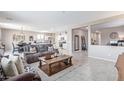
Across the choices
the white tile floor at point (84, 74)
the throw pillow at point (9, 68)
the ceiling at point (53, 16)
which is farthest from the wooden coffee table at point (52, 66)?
the ceiling at point (53, 16)

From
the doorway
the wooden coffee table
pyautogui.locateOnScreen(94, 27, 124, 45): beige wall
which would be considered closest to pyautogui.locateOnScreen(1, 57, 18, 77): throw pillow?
the wooden coffee table

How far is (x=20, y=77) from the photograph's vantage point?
153 centimetres

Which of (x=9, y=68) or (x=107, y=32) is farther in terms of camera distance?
(x=107, y=32)

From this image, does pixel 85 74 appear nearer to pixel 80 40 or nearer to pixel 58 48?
pixel 58 48

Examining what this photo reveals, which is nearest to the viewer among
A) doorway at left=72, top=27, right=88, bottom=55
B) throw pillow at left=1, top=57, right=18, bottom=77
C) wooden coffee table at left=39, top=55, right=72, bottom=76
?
throw pillow at left=1, top=57, right=18, bottom=77

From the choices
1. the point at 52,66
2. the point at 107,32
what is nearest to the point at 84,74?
the point at 52,66

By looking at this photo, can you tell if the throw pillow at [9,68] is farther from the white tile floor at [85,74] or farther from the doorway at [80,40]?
the doorway at [80,40]

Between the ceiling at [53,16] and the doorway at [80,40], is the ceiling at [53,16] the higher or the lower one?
the higher one

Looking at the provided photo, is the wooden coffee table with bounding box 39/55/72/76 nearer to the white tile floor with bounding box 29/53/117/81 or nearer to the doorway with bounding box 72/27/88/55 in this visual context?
the white tile floor with bounding box 29/53/117/81

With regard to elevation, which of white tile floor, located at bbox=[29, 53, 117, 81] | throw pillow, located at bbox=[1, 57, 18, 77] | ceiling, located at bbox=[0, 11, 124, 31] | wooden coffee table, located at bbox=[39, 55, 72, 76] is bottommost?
white tile floor, located at bbox=[29, 53, 117, 81]

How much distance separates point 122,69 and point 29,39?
10.8 m

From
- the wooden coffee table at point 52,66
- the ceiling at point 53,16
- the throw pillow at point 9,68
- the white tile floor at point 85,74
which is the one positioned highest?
the ceiling at point 53,16

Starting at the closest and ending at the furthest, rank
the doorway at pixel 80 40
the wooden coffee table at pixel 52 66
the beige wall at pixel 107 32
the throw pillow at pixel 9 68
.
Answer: the throw pillow at pixel 9 68 → the wooden coffee table at pixel 52 66 → the beige wall at pixel 107 32 → the doorway at pixel 80 40
